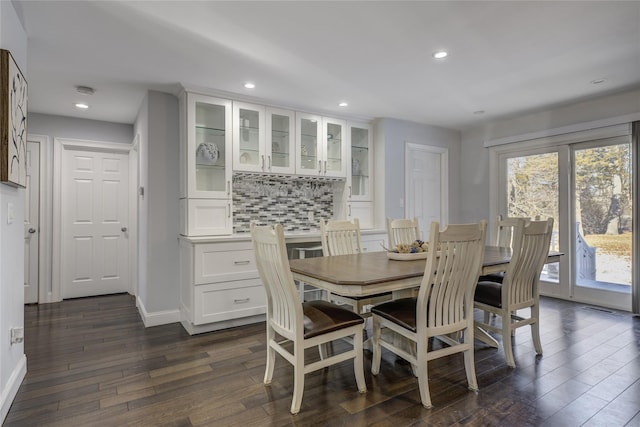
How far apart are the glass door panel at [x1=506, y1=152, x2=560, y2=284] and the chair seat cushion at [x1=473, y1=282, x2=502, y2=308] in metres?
2.05

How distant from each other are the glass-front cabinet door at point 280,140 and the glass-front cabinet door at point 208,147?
1.53ft

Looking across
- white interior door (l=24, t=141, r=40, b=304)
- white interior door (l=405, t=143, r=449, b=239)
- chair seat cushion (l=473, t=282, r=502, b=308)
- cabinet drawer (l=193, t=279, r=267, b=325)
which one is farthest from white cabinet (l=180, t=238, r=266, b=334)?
white interior door (l=405, t=143, r=449, b=239)

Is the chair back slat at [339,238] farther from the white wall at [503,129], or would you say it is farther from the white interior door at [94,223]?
the white interior door at [94,223]

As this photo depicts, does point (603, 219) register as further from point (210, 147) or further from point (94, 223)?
point (94, 223)

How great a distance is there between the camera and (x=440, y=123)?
4953 mm

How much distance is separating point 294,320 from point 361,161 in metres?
3.11

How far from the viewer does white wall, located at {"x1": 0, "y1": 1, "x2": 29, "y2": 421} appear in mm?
1857

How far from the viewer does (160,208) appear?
349 cm

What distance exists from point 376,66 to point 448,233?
5.79ft

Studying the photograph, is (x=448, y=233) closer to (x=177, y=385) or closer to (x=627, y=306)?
(x=177, y=385)

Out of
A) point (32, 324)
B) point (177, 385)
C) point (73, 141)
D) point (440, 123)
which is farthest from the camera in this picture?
point (440, 123)

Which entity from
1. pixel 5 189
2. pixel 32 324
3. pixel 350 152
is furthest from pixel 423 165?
pixel 32 324

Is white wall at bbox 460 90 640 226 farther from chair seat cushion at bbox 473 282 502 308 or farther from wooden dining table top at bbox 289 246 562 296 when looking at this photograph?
chair seat cushion at bbox 473 282 502 308

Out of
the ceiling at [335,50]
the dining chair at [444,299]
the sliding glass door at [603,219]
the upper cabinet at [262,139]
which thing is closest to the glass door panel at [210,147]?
the upper cabinet at [262,139]
